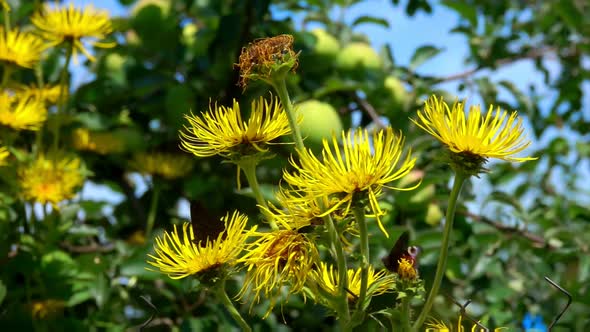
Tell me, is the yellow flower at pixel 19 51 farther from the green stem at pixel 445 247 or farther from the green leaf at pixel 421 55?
the green leaf at pixel 421 55

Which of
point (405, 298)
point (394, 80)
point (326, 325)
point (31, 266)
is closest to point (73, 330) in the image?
point (31, 266)

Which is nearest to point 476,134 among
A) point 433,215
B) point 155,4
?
point 433,215

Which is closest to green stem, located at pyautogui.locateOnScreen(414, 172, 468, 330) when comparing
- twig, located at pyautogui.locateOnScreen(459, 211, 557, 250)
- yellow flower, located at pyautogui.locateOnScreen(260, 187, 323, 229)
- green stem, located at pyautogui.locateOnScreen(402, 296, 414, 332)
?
green stem, located at pyautogui.locateOnScreen(402, 296, 414, 332)

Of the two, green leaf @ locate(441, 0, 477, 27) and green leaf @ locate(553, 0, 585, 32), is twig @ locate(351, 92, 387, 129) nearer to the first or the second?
green leaf @ locate(441, 0, 477, 27)

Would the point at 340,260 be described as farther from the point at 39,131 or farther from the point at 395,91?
the point at 395,91

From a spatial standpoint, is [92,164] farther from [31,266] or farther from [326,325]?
[326,325]

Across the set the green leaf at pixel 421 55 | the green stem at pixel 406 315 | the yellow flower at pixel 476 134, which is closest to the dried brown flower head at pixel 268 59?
the yellow flower at pixel 476 134
